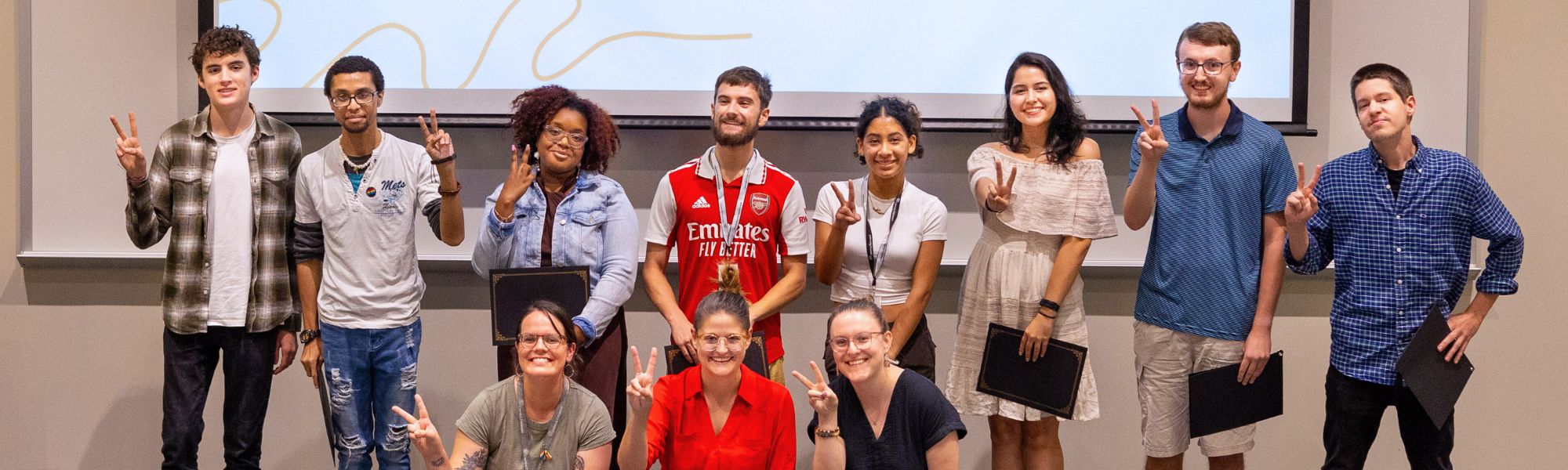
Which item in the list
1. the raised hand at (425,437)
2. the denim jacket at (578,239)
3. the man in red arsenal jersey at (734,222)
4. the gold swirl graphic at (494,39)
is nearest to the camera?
the raised hand at (425,437)

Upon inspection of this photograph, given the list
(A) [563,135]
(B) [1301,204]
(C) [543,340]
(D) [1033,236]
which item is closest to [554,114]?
(A) [563,135]

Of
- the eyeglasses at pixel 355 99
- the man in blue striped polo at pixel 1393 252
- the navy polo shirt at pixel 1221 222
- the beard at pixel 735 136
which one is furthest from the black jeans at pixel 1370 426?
the eyeglasses at pixel 355 99

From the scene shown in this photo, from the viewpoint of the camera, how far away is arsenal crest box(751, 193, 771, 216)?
3.08 m

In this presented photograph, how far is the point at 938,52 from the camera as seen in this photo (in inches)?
147

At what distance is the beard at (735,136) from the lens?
3070mm

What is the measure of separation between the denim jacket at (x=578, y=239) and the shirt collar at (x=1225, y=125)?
155 cm

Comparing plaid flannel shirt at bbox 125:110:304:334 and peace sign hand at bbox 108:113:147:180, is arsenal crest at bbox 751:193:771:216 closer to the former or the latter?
plaid flannel shirt at bbox 125:110:304:334

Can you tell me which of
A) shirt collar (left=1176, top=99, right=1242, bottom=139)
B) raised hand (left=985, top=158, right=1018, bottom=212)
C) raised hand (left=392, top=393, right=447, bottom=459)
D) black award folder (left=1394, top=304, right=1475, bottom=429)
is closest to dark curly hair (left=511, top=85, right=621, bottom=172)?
raised hand (left=392, top=393, right=447, bottom=459)

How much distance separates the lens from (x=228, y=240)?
3029 millimetres

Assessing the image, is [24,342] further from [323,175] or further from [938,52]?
[938,52]

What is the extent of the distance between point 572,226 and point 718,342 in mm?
657

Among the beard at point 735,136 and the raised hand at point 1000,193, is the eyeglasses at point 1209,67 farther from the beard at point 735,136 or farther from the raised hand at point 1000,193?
the beard at point 735,136

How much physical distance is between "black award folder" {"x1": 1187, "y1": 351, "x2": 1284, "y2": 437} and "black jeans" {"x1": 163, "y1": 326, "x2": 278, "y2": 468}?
2.57 meters

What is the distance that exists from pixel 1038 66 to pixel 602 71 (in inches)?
59.6
